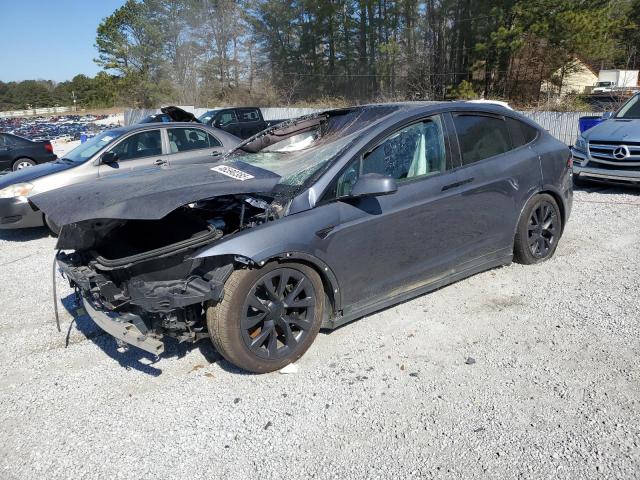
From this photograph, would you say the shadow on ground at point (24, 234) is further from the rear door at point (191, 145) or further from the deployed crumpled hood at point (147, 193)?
the deployed crumpled hood at point (147, 193)

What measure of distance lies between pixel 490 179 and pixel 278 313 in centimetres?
223

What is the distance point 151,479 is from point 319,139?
2.88 m

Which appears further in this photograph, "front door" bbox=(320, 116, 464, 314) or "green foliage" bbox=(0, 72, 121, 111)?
"green foliage" bbox=(0, 72, 121, 111)

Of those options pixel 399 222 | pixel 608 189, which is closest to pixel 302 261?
pixel 399 222

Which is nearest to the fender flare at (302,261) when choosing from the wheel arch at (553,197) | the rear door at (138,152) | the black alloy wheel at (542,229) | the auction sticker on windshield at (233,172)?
the auction sticker on windshield at (233,172)

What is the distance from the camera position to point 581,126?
12055 mm

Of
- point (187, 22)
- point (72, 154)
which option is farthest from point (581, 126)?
point (187, 22)

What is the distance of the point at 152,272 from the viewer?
312cm

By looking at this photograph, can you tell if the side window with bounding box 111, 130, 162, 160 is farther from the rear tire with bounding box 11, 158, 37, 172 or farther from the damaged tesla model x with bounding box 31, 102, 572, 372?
the rear tire with bounding box 11, 158, 37, 172

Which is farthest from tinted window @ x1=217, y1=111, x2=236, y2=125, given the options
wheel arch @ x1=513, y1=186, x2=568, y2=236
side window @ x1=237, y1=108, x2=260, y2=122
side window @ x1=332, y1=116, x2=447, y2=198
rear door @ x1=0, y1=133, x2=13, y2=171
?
side window @ x1=332, y1=116, x2=447, y2=198

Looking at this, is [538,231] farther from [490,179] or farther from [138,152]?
[138,152]

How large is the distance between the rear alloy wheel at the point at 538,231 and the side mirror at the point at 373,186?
1.89 metres

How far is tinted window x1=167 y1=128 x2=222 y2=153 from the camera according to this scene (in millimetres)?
7465

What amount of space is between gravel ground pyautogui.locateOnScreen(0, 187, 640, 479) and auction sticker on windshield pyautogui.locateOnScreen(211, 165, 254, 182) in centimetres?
132
